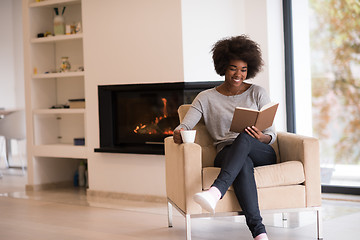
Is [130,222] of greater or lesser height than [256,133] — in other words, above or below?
below

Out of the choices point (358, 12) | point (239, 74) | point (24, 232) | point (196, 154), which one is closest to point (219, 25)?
point (358, 12)

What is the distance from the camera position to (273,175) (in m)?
3.28

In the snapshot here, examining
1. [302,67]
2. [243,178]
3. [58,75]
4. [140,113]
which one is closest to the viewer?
[243,178]

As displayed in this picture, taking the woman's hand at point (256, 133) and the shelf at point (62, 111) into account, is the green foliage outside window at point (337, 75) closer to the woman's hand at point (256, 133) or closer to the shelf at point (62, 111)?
the woman's hand at point (256, 133)

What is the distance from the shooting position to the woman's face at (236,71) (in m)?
3.55

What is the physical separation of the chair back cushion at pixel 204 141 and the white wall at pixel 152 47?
973mm

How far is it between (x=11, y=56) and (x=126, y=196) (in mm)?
3975

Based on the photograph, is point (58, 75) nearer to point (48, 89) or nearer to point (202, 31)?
point (48, 89)

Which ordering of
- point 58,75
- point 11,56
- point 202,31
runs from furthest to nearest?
1. point 11,56
2. point 58,75
3. point 202,31

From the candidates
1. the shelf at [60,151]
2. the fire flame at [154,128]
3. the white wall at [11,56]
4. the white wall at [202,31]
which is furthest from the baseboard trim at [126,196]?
the white wall at [11,56]

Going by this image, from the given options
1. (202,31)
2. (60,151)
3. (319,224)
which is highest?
(202,31)

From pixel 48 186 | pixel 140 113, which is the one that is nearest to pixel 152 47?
pixel 140 113

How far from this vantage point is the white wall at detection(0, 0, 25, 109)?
823 centimetres

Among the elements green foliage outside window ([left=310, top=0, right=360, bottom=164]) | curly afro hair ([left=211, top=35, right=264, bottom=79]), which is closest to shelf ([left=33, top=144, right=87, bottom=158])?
green foliage outside window ([left=310, top=0, right=360, bottom=164])
